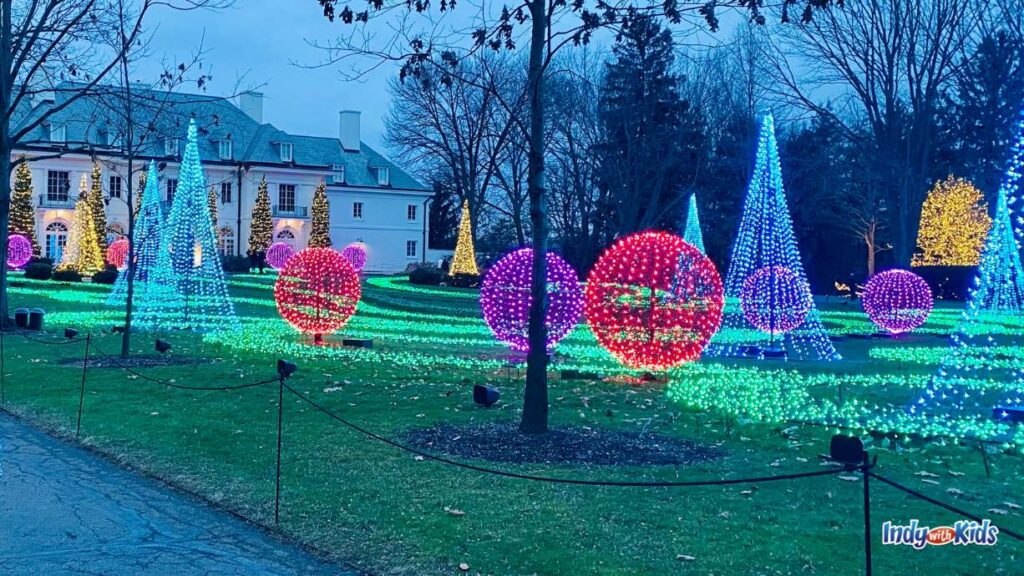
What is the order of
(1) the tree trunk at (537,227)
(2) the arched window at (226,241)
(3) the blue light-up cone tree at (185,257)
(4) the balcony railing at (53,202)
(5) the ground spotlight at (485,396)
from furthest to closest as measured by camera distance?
(2) the arched window at (226,241) → (4) the balcony railing at (53,202) → (3) the blue light-up cone tree at (185,257) → (5) the ground spotlight at (485,396) → (1) the tree trunk at (537,227)

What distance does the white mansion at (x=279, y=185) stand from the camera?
2194 inches

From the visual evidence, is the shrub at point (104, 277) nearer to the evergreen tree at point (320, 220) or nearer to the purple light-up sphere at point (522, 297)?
the evergreen tree at point (320, 220)

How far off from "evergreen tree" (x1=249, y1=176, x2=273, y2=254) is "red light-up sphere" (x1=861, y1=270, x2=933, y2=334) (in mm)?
40862

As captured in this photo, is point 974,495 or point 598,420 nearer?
point 974,495

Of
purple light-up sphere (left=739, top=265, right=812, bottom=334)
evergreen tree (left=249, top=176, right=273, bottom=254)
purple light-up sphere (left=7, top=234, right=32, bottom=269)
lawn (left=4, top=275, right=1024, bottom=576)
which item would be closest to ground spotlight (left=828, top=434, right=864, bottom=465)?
lawn (left=4, top=275, right=1024, bottom=576)

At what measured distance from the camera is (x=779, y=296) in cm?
2034

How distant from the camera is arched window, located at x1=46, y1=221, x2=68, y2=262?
5591 centimetres

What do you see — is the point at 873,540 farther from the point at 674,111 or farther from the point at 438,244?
the point at 438,244

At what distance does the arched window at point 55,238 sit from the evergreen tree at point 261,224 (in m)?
11.1

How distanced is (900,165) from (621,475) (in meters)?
31.8

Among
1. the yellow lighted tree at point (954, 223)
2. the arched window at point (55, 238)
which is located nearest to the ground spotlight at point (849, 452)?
the yellow lighted tree at point (954, 223)

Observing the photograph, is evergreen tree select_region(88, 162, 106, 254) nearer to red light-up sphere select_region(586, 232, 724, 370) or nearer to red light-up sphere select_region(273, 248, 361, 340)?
red light-up sphere select_region(273, 248, 361, 340)

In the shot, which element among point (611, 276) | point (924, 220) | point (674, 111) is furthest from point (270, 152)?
point (611, 276)

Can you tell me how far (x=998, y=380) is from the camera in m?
15.4
